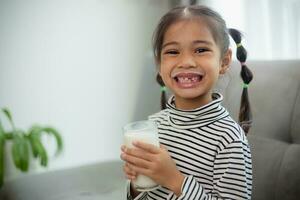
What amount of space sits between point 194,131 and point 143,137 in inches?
5.3

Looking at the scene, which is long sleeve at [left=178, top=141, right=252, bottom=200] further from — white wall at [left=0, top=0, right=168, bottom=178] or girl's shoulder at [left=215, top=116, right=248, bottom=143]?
white wall at [left=0, top=0, right=168, bottom=178]

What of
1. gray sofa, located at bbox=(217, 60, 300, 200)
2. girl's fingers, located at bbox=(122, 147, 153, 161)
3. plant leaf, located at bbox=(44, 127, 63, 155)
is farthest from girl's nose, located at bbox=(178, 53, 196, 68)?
plant leaf, located at bbox=(44, 127, 63, 155)

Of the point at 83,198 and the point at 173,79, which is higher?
the point at 173,79

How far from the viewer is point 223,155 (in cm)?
79

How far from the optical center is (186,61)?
2.71ft

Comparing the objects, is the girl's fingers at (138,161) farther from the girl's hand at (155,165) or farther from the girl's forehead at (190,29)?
the girl's forehead at (190,29)

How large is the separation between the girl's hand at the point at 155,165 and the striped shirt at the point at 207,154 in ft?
0.08

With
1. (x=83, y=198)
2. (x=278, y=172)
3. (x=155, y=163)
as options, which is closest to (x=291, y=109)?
(x=278, y=172)

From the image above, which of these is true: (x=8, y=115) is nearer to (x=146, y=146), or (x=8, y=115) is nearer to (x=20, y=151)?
(x=20, y=151)

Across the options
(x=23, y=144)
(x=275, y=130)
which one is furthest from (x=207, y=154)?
(x=23, y=144)

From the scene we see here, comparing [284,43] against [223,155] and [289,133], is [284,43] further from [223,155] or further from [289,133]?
[223,155]

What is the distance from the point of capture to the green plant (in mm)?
1921

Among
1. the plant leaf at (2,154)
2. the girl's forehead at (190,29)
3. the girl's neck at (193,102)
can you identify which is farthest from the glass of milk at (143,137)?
the plant leaf at (2,154)

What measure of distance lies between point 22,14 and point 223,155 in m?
1.58
